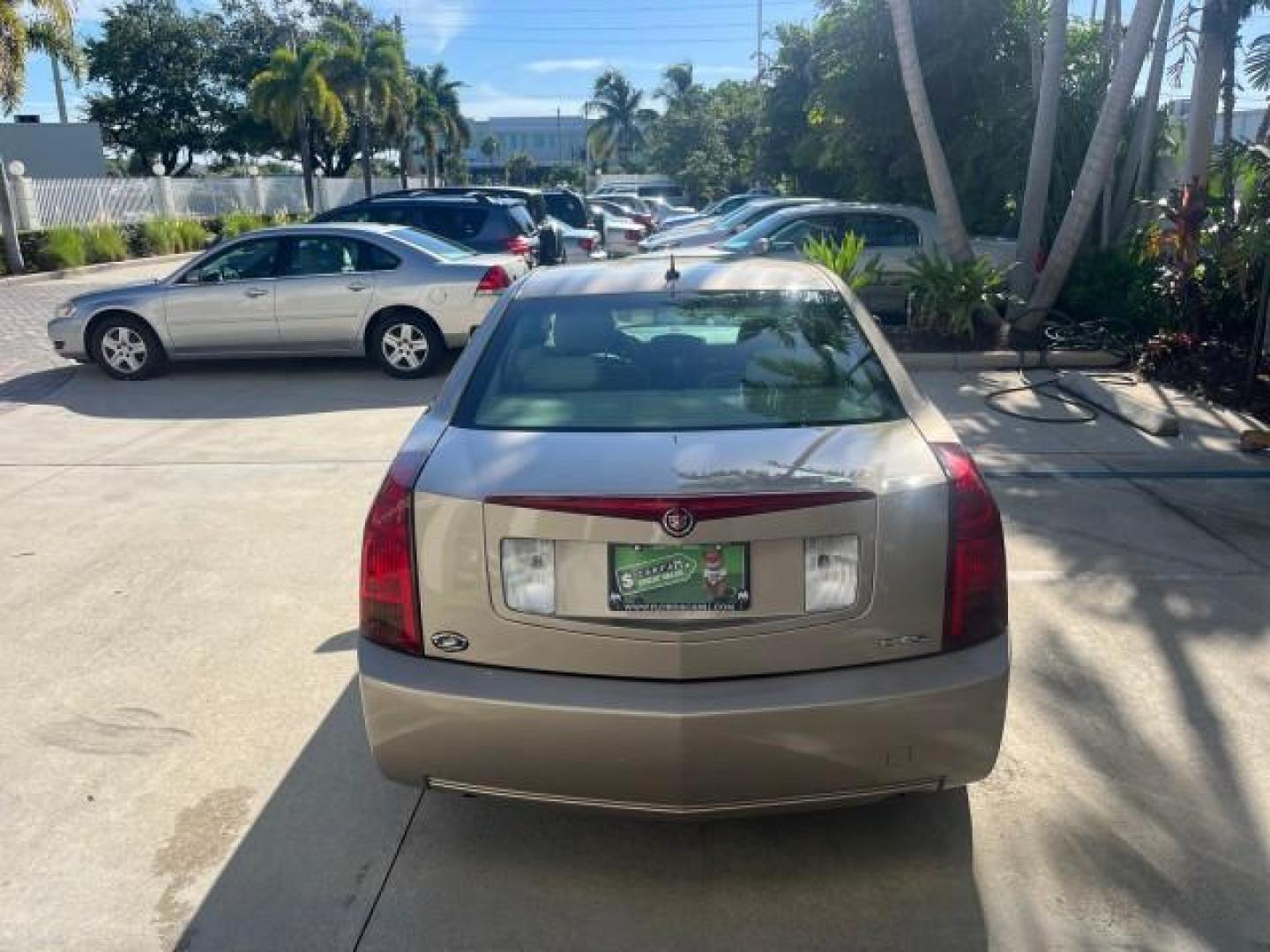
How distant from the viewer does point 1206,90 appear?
10.4 m

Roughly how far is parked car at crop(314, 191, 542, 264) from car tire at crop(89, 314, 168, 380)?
11.2 ft

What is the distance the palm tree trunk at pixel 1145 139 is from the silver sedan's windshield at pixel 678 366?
10002mm

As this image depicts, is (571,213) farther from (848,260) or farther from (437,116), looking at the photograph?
(437,116)

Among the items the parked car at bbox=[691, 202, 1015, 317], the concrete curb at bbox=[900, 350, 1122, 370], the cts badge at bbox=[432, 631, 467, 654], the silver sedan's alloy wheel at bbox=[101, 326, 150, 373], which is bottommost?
the concrete curb at bbox=[900, 350, 1122, 370]

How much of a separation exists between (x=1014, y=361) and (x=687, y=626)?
8.52 m

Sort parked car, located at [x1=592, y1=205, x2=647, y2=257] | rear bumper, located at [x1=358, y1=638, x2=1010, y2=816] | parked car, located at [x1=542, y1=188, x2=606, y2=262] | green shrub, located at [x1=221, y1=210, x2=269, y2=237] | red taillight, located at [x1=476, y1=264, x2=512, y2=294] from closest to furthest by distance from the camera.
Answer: rear bumper, located at [x1=358, y1=638, x2=1010, y2=816] → red taillight, located at [x1=476, y1=264, x2=512, y2=294] → parked car, located at [x1=542, y1=188, x2=606, y2=262] → parked car, located at [x1=592, y1=205, x2=647, y2=257] → green shrub, located at [x1=221, y1=210, x2=269, y2=237]

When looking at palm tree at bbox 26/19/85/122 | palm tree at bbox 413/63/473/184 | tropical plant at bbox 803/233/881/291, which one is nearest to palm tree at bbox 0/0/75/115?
palm tree at bbox 26/19/85/122

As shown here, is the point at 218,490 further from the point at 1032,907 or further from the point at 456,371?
the point at 1032,907

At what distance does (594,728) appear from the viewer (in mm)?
2611

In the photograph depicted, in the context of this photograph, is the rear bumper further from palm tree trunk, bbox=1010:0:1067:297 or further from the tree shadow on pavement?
palm tree trunk, bbox=1010:0:1067:297

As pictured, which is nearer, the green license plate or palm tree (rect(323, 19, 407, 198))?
the green license plate

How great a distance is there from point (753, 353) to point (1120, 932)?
2002 mm

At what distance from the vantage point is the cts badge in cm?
274

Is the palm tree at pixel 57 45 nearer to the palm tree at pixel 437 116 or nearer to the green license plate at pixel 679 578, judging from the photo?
the green license plate at pixel 679 578
